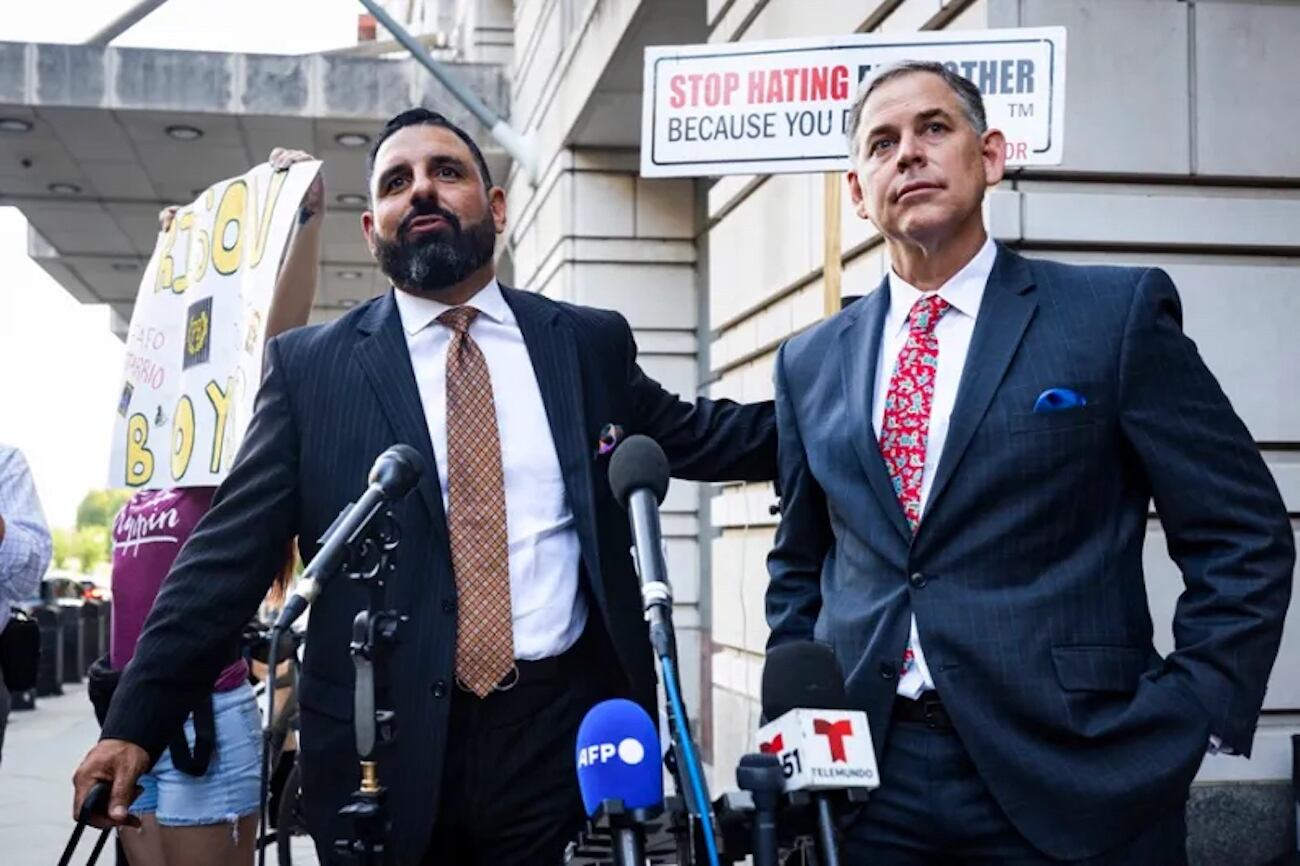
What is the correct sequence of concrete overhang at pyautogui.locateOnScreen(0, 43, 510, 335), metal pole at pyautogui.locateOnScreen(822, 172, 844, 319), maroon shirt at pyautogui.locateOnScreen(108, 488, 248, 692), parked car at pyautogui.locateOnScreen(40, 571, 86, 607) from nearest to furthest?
maroon shirt at pyautogui.locateOnScreen(108, 488, 248, 692)
metal pole at pyautogui.locateOnScreen(822, 172, 844, 319)
concrete overhang at pyautogui.locateOnScreen(0, 43, 510, 335)
parked car at pyautogui.locateOnScreen(40, 571, 86, 607)

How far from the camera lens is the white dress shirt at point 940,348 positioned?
2.87m

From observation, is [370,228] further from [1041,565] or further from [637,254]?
[637,254]

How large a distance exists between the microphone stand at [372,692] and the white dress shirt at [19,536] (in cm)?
245

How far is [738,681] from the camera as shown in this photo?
854 cm

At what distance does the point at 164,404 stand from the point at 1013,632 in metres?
3.19

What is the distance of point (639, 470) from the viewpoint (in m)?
2.52

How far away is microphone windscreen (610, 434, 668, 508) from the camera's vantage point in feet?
8.23

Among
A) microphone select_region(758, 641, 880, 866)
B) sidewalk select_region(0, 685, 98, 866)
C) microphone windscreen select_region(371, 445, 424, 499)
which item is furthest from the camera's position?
sidewalk select_region(0, 685, 98, 866)

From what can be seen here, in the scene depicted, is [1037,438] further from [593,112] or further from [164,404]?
[593,112]

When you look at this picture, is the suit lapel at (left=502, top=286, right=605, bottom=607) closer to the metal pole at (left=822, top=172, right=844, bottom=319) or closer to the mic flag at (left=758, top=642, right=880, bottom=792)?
the mic flag at (left=758, top=642, right=880, bottom=792)

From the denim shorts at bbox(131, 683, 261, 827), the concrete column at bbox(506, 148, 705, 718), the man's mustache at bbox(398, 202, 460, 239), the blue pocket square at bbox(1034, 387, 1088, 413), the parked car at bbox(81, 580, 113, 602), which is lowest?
the parked car at bbox(81, 580, 113, 602)

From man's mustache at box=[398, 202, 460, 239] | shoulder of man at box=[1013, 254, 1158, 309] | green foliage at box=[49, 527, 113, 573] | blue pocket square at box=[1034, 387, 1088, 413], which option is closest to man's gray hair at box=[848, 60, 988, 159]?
shoulder of man at box=[1013, 254, 1158, 309]

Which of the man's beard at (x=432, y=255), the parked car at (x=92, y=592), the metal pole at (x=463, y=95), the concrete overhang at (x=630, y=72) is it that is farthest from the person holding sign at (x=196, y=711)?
the parked car at (x=92, y=592)

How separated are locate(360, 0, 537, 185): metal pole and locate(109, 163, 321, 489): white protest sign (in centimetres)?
788
